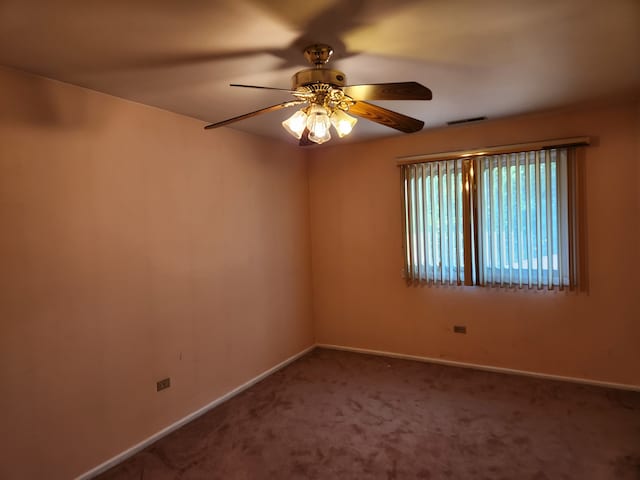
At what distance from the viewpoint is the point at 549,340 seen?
359 centimetres

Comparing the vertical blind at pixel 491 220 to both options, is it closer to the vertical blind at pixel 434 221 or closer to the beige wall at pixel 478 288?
the vertical blind at pixel 434 221

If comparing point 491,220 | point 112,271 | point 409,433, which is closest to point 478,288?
point 491,220

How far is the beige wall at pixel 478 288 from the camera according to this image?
129 inches

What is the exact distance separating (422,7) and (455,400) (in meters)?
2.94

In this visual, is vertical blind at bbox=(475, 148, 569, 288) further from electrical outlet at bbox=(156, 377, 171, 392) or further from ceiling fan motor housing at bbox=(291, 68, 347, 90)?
electrical outlet at bbox=(156, 377, 171, 392)

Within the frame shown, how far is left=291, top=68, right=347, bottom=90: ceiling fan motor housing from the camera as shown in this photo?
1.88 meters

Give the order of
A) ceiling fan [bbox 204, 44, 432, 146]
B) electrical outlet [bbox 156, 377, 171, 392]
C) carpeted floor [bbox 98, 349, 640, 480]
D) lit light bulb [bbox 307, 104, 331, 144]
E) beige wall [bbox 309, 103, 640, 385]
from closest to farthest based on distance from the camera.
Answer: ceiling fan [bbox 204, 44, 432, 146], lit light bulb [bbox 307, 104, 331, 144], carpeted floor [bbox 98, 349, 640, 480], electrical outlet [bbox 156, 377, 171, 392], beige wall [bbox 309, 103, 640, 385]

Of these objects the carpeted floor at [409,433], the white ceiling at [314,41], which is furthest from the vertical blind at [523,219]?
the carpeted floor at [409,433]

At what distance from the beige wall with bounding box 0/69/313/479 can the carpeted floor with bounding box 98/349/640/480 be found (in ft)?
1.23

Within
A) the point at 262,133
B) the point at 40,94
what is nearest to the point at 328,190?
the point at 262,133

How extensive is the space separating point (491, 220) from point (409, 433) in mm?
2071

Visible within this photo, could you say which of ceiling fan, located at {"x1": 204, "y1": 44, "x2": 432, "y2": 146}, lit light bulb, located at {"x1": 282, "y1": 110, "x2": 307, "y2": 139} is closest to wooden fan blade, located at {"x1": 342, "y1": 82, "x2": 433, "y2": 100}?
ceiling fan, located at {"x1": 204, "y1": 44, "x2": 432, "y2": 146}

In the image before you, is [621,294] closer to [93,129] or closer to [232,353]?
[232,353]

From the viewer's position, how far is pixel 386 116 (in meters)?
2.13
